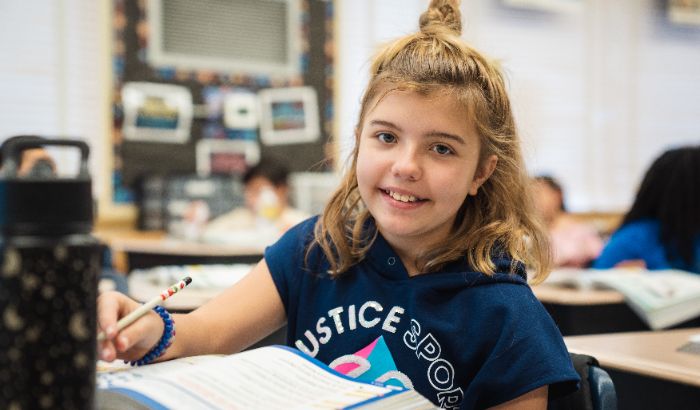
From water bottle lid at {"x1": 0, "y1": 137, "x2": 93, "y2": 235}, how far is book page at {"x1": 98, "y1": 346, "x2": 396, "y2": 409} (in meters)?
0.22

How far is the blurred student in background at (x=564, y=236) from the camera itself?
421cm

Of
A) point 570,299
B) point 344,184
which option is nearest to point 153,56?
point 570,299

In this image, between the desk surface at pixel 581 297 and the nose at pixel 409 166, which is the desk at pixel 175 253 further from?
the nose at pixel 409 166

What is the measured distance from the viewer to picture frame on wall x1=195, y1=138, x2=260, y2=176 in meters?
5.13

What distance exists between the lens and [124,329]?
2.55 ft

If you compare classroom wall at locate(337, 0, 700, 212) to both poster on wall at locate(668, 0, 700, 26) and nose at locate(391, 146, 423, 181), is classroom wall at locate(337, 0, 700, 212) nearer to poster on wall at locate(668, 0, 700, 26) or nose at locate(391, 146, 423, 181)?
poster on wall at locate(668, 0, 700, 26)

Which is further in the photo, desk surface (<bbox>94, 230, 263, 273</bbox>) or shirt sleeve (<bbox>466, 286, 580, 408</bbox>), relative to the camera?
desk surface (<bbox>94, 230, 263, 273</bbox>)

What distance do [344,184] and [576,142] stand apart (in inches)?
223

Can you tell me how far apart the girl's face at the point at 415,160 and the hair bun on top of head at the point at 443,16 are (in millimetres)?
197

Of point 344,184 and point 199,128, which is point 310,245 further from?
point 199,128

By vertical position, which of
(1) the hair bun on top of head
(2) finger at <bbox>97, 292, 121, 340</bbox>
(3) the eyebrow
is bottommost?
(2) finger at <bbox>97, 292, 121, 340</bbox>

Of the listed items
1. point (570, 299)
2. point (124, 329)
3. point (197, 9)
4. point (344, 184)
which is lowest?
point (570, 299)

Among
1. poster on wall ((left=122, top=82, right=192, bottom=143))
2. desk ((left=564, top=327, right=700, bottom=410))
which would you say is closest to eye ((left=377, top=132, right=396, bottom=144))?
desk ((left=564, top=327, right=700, bottom=410))

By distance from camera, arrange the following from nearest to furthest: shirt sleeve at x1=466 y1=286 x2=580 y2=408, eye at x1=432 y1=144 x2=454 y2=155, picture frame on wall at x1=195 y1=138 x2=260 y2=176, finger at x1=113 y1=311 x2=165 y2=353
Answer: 1. finger at x1=113 y1=311 x2=165 y2=353
2. shirt sleeve at x1=466 y1=286 x2=580 y2=408
3. eye at x1=432 y1=144 x2=454 y2=155
4. picture frame on wall at x1=195 y1=138 x2=260 y2=176
